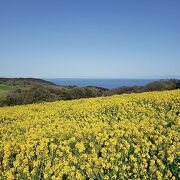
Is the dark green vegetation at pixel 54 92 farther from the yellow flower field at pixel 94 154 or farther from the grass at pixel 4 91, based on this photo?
the yellow flower field at pixel 94 154

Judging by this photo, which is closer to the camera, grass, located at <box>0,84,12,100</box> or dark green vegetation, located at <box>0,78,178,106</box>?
dark green vegetation, located at <box>0,78,178,106</box>

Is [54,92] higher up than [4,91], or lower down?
higher up

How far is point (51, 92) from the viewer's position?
30.3 meters

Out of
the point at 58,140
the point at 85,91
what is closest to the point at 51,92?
the point at 85,91

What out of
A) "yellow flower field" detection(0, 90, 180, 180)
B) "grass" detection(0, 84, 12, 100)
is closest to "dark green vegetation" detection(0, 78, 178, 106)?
"grass" detection(0, 84, 12, 100)

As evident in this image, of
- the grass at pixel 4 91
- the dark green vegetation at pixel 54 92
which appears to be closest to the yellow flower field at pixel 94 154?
the dark green vegetation at pixel 54 92

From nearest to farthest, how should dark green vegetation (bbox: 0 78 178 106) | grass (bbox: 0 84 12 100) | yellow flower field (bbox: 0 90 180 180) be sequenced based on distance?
yellow flower field (bbox: 0 90 180 180)
dark green vegetation (bbox: 0 78 178 106)
grass (bbox: 0 84 12 100)

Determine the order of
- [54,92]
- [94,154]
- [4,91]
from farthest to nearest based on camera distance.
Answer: [4,91] < [54,92] < [94,154]

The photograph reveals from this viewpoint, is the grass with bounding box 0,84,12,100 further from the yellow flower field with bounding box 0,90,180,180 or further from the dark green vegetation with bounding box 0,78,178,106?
Result: the yellow flower field with bounding box 0,90,180,180

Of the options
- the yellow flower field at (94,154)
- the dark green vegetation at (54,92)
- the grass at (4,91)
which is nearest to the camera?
the yellow flower field at (94,154)

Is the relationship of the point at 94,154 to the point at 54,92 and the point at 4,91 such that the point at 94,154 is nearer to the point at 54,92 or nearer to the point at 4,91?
the point at 54,92

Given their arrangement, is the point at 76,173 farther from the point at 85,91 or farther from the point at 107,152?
the point at 85,91

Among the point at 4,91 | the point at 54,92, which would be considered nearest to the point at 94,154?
the point at 54,92

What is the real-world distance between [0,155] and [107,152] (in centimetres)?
261
